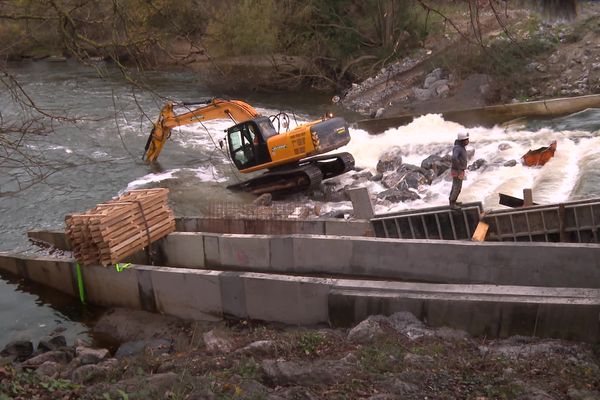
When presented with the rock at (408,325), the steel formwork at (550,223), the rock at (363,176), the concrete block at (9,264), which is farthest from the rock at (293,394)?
the rock at (363,176)

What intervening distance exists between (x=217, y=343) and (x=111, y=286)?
10.7 ft

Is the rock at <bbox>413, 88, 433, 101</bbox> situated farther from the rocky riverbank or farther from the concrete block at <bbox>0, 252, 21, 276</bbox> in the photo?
the rocky riverbank

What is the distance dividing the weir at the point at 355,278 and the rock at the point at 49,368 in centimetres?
211

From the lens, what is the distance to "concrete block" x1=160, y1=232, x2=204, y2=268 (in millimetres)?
10438

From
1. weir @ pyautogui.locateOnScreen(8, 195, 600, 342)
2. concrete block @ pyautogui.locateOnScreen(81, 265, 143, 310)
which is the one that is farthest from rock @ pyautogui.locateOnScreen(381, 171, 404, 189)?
concrete block @ pyautogui.locateOnScreen(81, 265, 143, 310)

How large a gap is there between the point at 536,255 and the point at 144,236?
20.9 feet

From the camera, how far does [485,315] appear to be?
734 centimetres

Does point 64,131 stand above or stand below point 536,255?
above

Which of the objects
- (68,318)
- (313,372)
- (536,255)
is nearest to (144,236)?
(68,318)

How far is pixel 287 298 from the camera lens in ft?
27.8

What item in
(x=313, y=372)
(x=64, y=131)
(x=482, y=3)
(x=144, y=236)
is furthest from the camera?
(x=64, y=131)

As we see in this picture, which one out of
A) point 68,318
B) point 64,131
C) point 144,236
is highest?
point 64,131

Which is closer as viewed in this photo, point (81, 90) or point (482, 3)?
point (482, 3)

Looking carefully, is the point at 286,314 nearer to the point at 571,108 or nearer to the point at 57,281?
the point at 57,281
